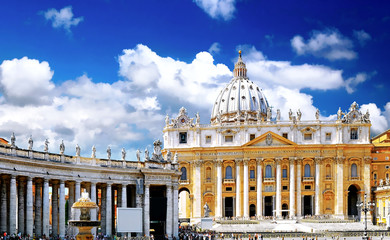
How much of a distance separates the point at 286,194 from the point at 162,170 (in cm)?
6432

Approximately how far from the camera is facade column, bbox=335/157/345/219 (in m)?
125

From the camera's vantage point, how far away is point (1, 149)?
53.0 metres

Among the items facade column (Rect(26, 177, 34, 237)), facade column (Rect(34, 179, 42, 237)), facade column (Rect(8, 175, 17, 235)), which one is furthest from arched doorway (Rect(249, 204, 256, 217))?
facade column (Rect(8, 175, 17, 235))

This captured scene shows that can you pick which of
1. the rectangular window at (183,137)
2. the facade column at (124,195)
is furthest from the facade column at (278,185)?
the facade column at (124,195)

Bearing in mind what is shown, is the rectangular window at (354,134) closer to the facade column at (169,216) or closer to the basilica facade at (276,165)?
the basilica facade at (276,165)

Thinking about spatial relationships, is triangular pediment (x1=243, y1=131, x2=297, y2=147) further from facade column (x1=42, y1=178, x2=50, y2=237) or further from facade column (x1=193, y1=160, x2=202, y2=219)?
facade column (x1=42, y1=178, x2=50, y2=237)

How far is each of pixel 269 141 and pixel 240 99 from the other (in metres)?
52.7

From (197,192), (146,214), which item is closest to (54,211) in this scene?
(146,214)

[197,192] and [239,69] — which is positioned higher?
[239,69]

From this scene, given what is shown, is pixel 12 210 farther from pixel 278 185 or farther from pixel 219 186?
pixel 278 185

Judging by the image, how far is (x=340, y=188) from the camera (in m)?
126

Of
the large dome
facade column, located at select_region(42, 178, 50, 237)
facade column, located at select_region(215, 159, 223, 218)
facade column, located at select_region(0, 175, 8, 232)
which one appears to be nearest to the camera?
facade column, located at select_region(0, 175, 8, 232)

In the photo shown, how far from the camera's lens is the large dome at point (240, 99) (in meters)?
177

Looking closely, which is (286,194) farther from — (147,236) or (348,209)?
(147,236)
